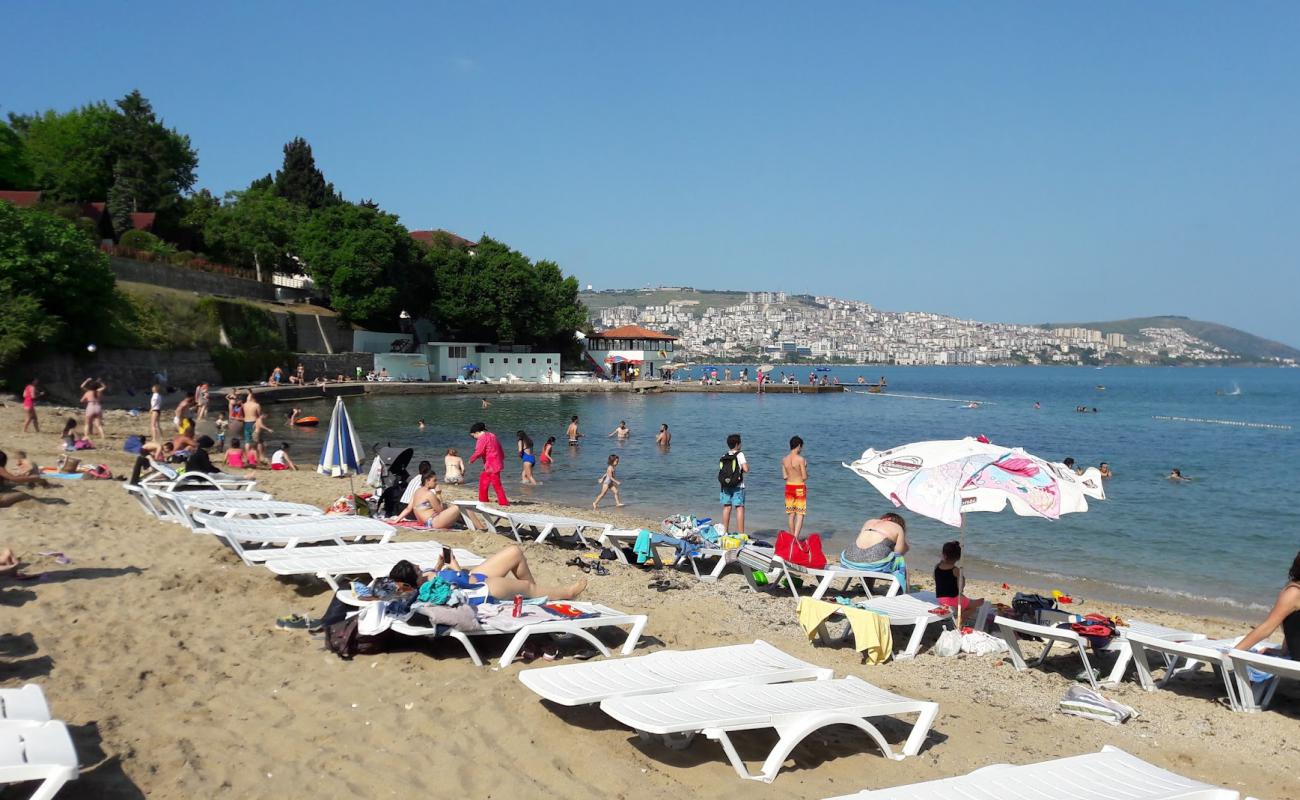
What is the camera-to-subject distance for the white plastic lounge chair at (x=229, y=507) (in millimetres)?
10344

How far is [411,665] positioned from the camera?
242 inches

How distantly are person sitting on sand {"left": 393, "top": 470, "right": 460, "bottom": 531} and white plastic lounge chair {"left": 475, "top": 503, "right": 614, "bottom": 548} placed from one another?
0.41m

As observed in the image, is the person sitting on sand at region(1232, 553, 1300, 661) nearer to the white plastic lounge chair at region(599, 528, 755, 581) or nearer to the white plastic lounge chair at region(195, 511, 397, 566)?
the white plastic lounge chair at region(599, 528, 755, 581)

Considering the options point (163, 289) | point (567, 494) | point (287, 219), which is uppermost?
point (287, 219)

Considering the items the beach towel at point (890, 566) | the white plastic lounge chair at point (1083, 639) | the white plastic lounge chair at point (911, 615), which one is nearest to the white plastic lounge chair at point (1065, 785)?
the white plastic lounge chair at point (1083, 639)

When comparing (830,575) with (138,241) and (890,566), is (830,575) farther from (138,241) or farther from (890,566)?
(138,241)

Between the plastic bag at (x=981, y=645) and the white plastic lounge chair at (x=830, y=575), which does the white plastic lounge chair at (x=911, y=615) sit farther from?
the white plastic lounge chair at (x=830, y=575)

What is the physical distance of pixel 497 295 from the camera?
59688 mm

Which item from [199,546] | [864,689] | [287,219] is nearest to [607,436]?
[199,546]

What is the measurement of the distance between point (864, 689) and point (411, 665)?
3053mm

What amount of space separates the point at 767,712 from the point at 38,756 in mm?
3359

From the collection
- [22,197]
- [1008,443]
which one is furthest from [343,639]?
[22,197]

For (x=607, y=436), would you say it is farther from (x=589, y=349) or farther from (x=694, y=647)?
(x=589, y=349)

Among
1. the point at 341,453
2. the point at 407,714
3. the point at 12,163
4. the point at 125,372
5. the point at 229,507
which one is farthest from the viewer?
the point at 12,163
